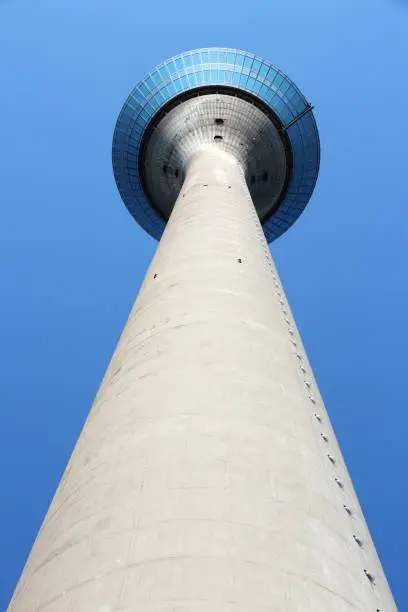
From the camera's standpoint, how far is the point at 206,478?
6.38m

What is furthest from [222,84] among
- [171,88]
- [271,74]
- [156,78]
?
[156,78]

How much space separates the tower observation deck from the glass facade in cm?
2572

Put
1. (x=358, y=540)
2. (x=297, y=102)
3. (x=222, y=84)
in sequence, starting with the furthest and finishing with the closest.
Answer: (x=297, y=102)
(x=222, y=84)
(x=358, y=540)

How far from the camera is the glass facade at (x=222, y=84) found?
38.6 m

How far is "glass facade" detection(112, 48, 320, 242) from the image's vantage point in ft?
127

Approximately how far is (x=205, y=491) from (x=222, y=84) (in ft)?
117

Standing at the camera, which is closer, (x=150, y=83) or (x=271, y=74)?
(x=271, y=74)

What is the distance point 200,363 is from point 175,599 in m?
4.45

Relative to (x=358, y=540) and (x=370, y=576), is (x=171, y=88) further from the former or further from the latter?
(x=370, y=576)

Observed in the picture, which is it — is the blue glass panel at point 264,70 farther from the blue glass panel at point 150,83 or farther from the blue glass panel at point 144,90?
the blue glass panel at point 144,90

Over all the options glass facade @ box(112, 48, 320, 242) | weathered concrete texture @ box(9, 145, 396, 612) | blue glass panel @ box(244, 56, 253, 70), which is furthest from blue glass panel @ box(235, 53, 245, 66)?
weathered concrete texture @ box(9, 145, 396, 612)

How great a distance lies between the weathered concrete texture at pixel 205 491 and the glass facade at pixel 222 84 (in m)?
30.1

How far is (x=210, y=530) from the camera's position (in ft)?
18.4

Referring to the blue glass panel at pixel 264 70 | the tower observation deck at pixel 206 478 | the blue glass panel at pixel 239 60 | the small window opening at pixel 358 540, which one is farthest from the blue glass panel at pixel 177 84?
the small window opening at pixel 358 540
